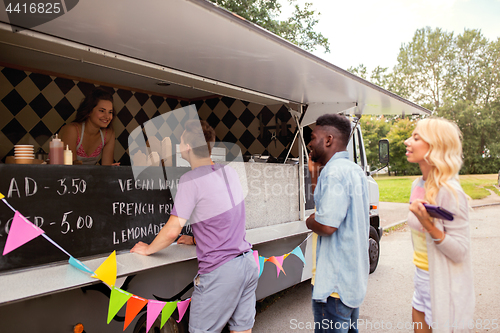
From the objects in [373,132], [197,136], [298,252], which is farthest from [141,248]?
[373,132]

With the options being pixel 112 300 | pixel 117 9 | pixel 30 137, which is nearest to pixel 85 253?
pixel 112 300

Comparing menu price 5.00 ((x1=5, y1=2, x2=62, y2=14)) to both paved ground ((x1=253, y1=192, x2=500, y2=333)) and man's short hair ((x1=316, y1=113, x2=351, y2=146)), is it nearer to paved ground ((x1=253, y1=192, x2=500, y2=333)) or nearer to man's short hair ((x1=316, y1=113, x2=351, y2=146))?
man's short hair ((x1=316, y1=113, x2=351, y2=146))

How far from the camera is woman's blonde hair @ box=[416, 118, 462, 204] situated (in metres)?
1.54

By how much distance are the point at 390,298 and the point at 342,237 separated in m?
3.12

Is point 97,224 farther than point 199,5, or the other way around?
point 97,224

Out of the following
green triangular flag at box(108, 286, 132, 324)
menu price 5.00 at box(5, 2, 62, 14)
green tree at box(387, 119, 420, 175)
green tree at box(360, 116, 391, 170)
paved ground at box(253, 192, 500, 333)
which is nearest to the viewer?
menu price 5.00 at box(5, 2, 62, 14)

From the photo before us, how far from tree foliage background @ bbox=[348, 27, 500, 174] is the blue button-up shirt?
102 ft

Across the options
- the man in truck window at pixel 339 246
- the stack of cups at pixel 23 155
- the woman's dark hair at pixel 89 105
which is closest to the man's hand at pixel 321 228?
the man in truck window at pixel 339 246

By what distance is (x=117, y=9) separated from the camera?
1690 millimetres

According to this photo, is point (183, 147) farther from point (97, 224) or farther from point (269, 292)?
point (269, 292)

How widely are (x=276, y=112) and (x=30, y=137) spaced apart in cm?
344

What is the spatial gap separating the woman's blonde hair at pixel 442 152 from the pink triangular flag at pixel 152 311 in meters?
1.78

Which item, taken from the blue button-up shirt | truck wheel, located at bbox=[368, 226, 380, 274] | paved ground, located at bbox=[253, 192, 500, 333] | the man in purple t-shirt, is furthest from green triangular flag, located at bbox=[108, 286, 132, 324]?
truck wheel, located at bbox=[368, 226, 380, 274]

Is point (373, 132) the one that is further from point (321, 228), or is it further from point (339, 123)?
point (321, 228)
